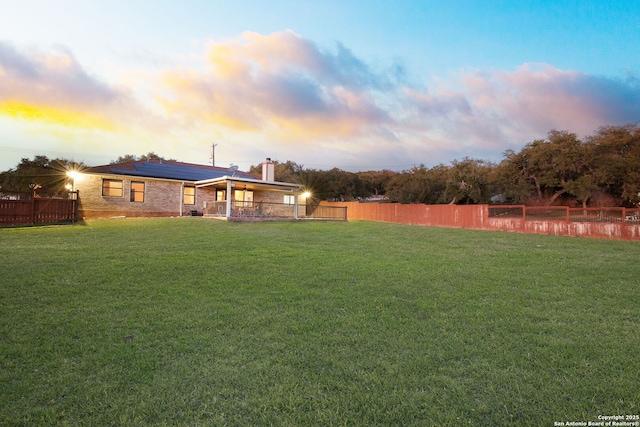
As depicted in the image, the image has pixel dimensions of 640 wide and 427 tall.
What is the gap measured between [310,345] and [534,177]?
33685mm

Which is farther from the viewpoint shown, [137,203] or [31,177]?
[31,177]

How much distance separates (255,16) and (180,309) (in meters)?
13.0

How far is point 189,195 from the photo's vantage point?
22.8 meters

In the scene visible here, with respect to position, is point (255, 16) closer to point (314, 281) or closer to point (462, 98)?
point (314, 281)

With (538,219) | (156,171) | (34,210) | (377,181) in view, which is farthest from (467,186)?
(34,210)

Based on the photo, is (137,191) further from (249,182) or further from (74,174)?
(249,182)

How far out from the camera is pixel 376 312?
434 cm

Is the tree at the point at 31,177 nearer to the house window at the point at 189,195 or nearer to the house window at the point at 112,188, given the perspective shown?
the house window at the point at 112,188

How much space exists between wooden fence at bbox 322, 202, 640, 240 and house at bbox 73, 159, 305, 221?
405 inches

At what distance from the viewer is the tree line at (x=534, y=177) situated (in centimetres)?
2659

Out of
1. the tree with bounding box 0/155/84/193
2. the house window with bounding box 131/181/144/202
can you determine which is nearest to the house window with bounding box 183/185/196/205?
the house window with bounding box 131/181/144/202

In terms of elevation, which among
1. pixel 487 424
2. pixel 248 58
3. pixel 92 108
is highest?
pixel 248 58

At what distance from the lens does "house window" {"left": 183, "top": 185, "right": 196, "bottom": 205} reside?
22.6 meters

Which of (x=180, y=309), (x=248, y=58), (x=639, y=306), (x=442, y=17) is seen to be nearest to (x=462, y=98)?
(x=442, y=17)
